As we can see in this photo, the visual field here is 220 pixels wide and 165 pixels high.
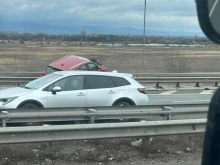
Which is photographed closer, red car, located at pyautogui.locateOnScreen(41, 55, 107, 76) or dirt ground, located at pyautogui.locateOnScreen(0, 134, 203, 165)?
dirt ground, located at pyautogui.locateOnScreen(0, 134, 203, 165)

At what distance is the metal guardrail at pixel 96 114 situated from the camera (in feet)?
32.2

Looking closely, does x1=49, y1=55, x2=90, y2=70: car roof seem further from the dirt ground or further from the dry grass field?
the dry grass field

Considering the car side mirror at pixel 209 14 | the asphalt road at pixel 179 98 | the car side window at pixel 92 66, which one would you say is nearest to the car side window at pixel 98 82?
the car side window at pixel 92 66

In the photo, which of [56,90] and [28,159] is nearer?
[28,159]

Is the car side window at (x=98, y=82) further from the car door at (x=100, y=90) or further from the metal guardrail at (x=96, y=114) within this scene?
the metal guardrail at (x=96, y=114)

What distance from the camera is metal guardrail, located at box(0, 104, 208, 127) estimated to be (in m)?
9.83

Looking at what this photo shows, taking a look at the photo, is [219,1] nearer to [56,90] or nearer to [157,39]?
[56,90]

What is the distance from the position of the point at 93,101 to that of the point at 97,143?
4255 millimetres

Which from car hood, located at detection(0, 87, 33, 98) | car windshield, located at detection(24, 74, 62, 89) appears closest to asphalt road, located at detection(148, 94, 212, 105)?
car windshield, located at detection(24, 74, 62, 89)

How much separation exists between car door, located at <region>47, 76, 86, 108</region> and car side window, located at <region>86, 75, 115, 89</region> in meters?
0.21

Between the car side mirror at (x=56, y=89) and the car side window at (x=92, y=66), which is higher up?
the car side window at (x=92, y=66)

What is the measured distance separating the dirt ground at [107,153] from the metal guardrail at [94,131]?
42 centimetres

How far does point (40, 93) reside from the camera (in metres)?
12.3

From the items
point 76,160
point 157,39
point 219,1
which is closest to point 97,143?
point 76,160
